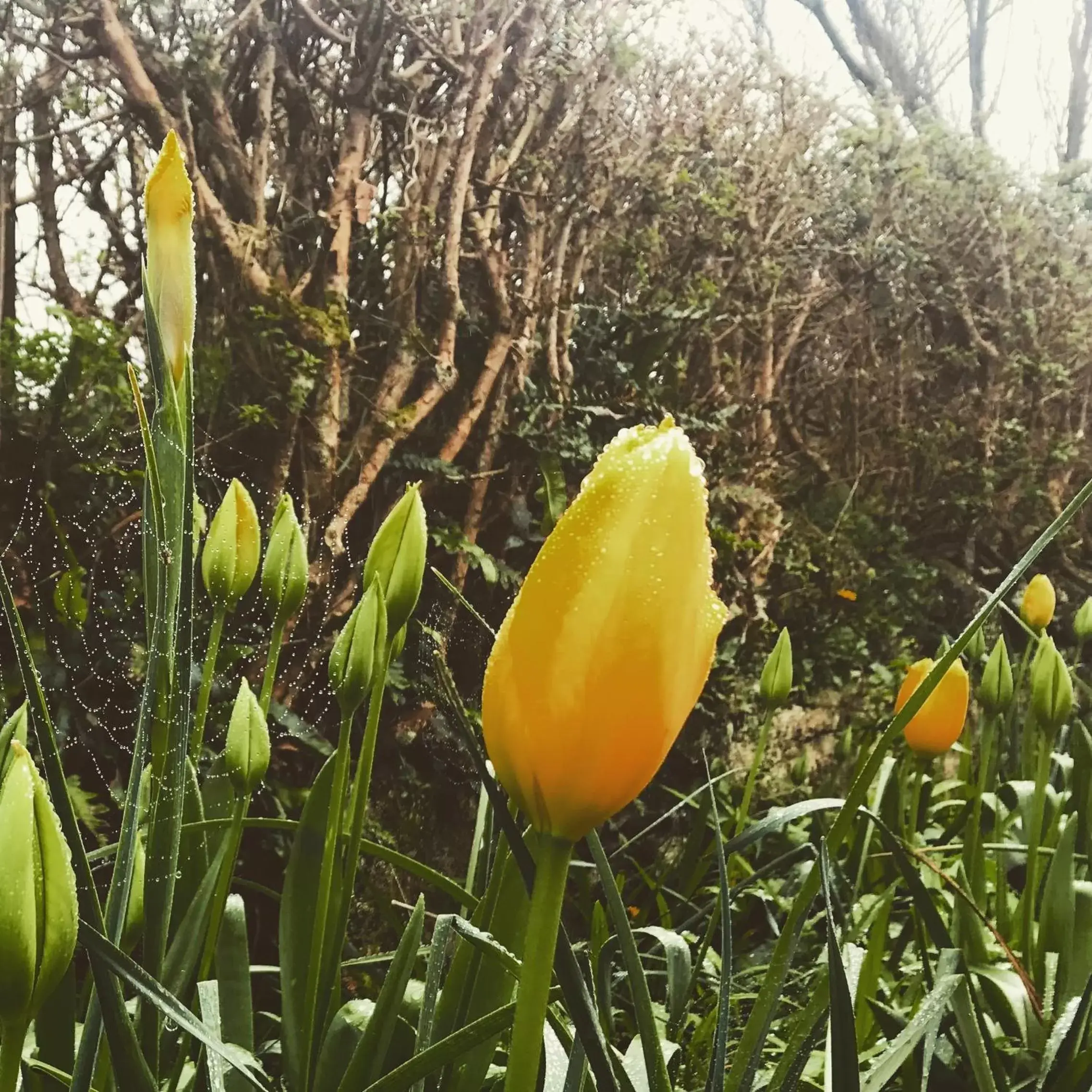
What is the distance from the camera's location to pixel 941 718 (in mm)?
633

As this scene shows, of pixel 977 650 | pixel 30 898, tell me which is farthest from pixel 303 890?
pixel 977 650

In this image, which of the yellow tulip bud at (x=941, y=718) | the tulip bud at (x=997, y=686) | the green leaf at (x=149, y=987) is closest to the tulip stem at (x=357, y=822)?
the green leaf at (x=149, y=987)

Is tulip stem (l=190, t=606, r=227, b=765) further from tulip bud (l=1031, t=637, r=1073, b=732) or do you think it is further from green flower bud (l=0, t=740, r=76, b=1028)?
tulip bud (l=1031, t=637, r=1073, b=732)

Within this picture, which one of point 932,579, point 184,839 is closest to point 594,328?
point 932,579

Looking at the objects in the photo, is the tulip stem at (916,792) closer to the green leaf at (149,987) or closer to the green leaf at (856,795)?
the green leaf at (856,795)

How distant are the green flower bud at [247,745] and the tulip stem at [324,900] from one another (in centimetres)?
4

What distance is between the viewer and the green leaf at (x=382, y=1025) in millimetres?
339

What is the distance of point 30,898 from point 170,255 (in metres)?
0.17

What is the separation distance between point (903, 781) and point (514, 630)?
2.77ft

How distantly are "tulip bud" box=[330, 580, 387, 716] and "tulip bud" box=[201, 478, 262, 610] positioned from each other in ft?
0.25

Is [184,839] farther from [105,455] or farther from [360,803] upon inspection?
[105,455]

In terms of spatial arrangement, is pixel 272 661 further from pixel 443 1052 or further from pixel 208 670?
pixel 443 1052

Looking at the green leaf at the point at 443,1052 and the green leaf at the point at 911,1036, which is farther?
the green leaf at the point at 911,1036

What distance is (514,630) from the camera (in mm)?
200
